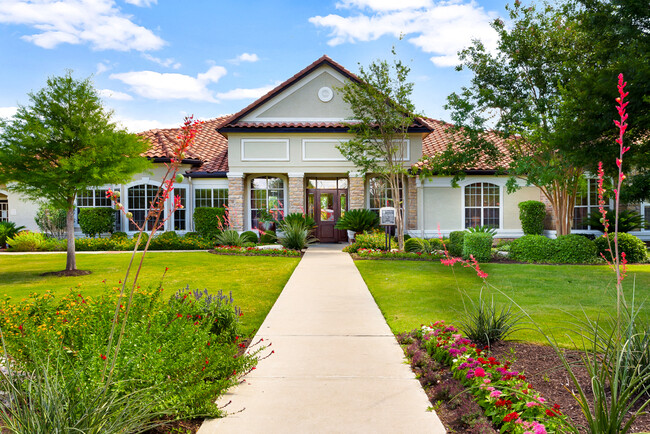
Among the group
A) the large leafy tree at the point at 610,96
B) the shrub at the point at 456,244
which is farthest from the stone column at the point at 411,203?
the large leafy tree at the point at 610,96

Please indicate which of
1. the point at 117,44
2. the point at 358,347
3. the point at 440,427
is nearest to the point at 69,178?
the point at 117,44

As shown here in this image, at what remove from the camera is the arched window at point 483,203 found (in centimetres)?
1912

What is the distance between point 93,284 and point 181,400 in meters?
7.69

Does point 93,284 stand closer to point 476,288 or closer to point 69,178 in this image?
point 69,178

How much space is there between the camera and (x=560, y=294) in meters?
7.87

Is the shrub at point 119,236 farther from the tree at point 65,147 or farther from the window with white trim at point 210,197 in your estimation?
the tree at point 65,147

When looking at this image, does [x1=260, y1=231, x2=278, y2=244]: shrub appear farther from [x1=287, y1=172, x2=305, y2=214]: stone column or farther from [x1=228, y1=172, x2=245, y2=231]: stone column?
[x1=287, y1=172, x2=305, y2=214]: stone column

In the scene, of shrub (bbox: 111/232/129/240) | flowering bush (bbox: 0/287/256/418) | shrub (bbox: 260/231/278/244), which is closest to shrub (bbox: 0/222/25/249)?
shrub (bbox: 111/232/129/240)

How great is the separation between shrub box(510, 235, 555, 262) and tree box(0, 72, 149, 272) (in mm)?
11342

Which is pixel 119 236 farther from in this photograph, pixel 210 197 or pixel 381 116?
pixel 381 116

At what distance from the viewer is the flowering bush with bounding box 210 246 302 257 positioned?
14656mm

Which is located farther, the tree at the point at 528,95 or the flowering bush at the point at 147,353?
the tree at the point at 528,95

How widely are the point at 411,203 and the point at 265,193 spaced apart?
259 inches

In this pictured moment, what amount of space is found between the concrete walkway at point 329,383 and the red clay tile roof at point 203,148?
14363 millimetres
